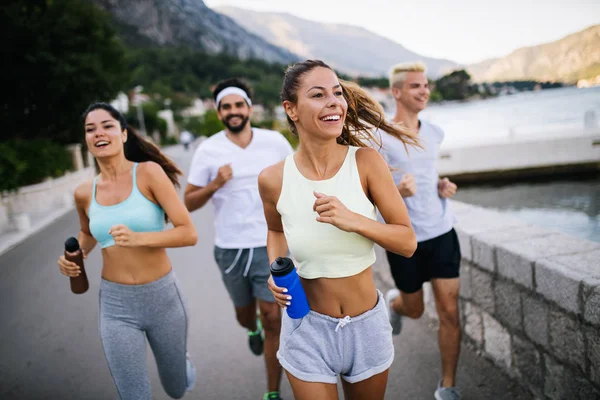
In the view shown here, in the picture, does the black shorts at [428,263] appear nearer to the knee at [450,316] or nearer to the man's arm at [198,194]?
the knee at [450,316]

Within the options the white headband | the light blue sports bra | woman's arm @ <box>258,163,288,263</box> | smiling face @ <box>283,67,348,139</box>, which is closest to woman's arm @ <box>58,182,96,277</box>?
the light blue sports bra

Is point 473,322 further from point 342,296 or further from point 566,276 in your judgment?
point 342,296

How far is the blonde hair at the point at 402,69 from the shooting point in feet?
11.0

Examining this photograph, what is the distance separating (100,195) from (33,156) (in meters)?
16.0

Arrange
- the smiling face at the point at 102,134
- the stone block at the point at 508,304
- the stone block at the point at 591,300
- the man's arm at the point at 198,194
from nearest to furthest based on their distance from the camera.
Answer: the stone block at the point at 591,300
the smiling face at the point at 102,134
the stone block at the point at 508,304
the man's arm at the point at 198,194

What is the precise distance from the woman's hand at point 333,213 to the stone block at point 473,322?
7.35 ft

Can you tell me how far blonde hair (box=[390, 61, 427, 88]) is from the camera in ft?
11.0

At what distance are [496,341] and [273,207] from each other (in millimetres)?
2160

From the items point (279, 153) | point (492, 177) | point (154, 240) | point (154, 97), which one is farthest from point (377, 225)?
point (154, 97)

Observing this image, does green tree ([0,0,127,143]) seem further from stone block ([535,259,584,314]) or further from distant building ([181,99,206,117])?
distant building ([181,99,206,117])

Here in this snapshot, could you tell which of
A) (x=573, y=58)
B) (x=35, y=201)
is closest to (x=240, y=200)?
(x=573, y=58)

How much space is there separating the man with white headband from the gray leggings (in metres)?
0.74

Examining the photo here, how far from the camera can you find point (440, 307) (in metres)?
3.10

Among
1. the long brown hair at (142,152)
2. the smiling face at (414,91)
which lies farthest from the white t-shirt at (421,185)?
the long brown hair at (142,152)
